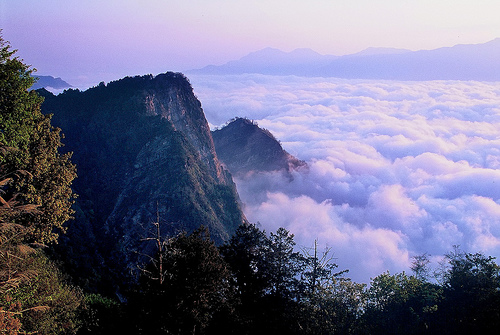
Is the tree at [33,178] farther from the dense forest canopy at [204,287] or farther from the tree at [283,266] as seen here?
the tree at [283,266]

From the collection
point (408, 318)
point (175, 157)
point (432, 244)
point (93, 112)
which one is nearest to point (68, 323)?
point (408, 318)

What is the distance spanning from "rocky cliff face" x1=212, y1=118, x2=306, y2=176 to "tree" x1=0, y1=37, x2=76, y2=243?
230ft

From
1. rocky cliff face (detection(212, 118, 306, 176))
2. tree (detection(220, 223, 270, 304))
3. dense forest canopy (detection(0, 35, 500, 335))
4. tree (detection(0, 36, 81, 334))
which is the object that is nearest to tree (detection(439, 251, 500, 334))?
dense forest canopy (detection(0, 35, 500, 335))

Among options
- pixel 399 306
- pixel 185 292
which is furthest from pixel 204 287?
pixel 399 306

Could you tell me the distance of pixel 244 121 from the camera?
96.9 m

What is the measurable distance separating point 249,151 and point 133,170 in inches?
2048

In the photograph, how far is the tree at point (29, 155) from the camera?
57.6ft

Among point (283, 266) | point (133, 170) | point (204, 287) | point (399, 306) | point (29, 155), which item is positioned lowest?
point (399, 306)

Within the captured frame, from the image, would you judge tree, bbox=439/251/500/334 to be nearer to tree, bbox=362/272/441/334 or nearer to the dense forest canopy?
the dense forest canopy

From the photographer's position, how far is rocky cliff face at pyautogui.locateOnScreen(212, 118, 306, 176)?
90688 mm

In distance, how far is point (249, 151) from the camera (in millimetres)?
91625

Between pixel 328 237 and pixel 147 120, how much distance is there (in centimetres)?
4935

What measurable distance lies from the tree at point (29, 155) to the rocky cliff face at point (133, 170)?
36.8 feet

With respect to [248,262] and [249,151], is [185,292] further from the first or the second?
[249,151]
